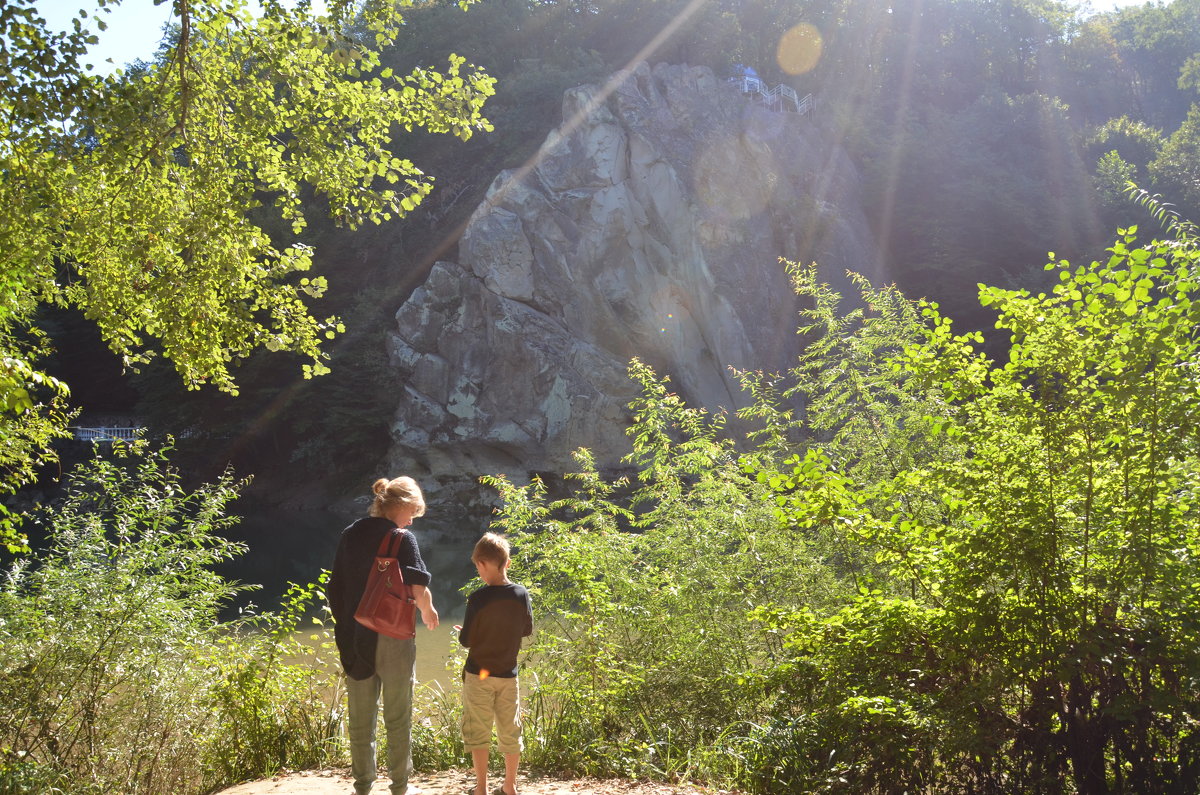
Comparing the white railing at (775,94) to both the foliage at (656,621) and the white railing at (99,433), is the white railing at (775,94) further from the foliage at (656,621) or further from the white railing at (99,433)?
the foliage at (656,621)

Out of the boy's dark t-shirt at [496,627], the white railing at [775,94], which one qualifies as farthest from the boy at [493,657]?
the white railing at [775,94]

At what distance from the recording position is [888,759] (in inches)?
146

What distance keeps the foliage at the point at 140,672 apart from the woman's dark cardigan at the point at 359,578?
5.31 ft

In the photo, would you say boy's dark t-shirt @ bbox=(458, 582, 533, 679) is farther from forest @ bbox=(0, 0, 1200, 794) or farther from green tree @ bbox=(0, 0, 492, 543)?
green tree @ bbox=(0, 0, 492, 543)

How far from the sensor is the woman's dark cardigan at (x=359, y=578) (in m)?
3.81

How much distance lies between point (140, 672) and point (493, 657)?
2.31 meters

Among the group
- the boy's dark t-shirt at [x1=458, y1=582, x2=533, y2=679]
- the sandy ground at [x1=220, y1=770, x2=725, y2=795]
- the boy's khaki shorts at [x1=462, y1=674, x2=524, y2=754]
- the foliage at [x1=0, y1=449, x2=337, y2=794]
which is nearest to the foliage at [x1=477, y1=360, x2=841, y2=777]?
the sandy ground at [x1=220, y1=770, x2=725, y2=795]

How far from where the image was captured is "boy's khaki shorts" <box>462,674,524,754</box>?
402 cm

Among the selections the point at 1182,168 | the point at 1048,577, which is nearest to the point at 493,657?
the point at 1048,577

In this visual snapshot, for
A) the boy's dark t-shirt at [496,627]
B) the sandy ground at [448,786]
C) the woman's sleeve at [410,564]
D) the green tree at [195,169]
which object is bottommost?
the sandy ground at [448,786]

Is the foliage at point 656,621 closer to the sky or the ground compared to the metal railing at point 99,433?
closer to the ground

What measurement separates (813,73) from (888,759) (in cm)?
3889

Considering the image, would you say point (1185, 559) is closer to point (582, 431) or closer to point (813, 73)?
point (582, 431)

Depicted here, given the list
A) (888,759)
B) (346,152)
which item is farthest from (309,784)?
(346,152)
